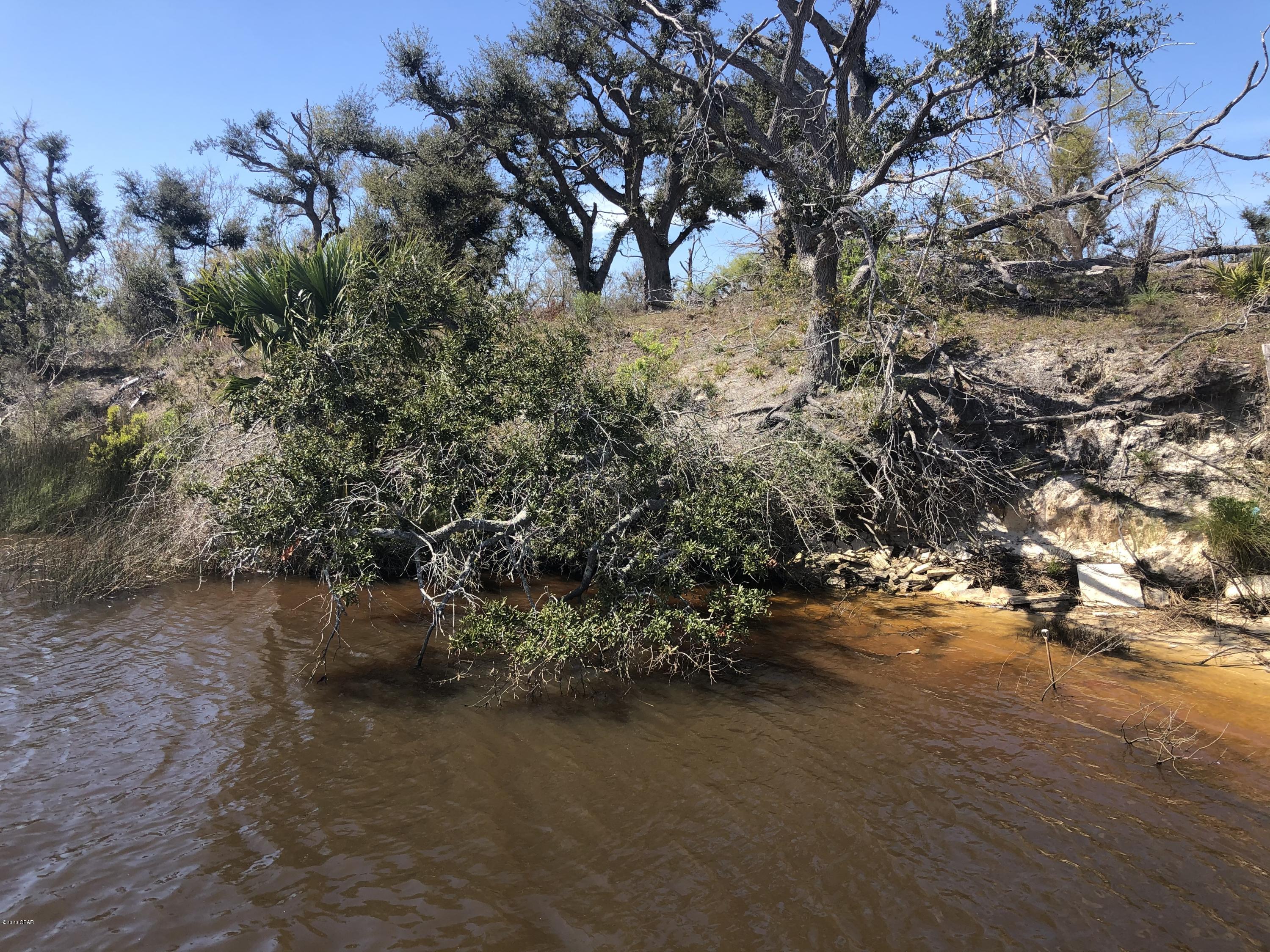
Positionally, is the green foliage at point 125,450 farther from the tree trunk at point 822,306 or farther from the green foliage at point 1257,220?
the green foliage at point 1257,220

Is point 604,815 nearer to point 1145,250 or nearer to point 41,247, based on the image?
point 1145,250

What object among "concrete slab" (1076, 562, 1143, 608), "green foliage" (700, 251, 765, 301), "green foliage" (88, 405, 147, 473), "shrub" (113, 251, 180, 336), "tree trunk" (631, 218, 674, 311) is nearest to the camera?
"concrete slab" (1076, 562, 1143, 608)

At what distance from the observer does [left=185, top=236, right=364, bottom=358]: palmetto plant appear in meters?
8.61

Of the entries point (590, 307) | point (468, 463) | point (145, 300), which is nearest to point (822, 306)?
point (468, 463)

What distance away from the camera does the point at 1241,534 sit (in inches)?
320

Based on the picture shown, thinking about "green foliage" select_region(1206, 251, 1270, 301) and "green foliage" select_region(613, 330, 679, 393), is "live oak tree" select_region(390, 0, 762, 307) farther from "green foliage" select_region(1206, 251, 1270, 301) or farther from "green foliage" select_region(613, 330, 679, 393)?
"green foliage" select_region(1206, 251, 1270, 301)

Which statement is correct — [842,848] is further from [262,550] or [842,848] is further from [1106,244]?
[1106,244]

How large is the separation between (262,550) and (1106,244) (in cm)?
1515

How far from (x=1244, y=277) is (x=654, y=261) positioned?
12342 mm

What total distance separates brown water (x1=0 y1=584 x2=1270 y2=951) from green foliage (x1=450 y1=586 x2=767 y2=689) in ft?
1.36

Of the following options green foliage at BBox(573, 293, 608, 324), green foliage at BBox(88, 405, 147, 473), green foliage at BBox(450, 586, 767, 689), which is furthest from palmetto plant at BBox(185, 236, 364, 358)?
green foliage at BBox(573, 293, 608, 324)

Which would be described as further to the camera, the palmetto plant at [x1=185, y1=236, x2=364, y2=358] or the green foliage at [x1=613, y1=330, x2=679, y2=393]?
the palmetto plant at [x1=185, y1=236, x2=364, y2=358]

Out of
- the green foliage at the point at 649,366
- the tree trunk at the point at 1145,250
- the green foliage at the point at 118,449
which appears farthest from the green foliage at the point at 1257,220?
the green foliage at the point at 118,449

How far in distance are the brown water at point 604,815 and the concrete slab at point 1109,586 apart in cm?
189
